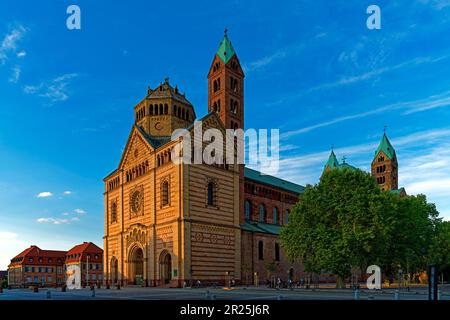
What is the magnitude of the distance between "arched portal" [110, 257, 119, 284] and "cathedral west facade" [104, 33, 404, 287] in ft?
0.73

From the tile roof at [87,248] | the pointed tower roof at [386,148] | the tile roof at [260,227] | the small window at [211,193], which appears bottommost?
the tile roof at [87,248]

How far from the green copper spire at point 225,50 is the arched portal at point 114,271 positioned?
36.8 meters

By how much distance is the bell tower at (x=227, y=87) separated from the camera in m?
68.8

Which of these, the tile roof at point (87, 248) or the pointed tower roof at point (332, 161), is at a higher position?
the pointed tower roof at point (332, 161)

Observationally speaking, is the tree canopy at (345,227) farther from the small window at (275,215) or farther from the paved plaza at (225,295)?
the small window at (275,215)

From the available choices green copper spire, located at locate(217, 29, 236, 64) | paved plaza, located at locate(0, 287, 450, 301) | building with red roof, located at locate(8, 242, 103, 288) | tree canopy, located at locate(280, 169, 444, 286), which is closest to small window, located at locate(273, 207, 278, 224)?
tree canopy, located at locate(280, 169, 444, 286)

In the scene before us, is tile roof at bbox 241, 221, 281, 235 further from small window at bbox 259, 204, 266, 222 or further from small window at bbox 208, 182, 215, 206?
small window at bbox 208, 182, 215, 206

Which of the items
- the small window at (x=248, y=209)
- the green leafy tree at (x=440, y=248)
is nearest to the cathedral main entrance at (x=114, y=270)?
the small window at (x=248, y=209)

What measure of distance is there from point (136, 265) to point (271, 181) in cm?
3086

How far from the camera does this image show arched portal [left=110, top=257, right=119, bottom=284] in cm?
6926

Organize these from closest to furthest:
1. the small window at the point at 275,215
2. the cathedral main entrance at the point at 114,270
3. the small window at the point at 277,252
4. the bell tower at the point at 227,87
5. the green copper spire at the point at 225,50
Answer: the bell tower at the point at 227,87
the cathedral main entrance at the point at 114,270
the green copper spire at the point at 225,50
the small window at the point at 277,252
the small window at the point at 275,215

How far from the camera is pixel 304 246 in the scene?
4784 cm
